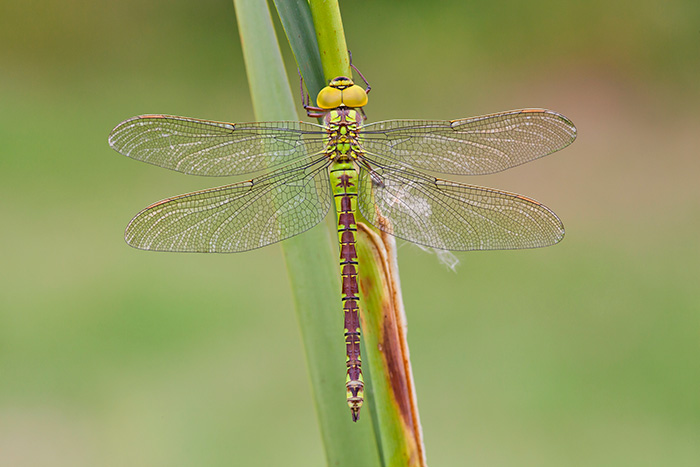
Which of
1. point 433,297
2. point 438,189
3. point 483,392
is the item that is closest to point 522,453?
point 483,392

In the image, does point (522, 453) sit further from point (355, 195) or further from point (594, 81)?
point (594, 81)

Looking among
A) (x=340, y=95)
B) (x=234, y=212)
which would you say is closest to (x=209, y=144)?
(x=234, y=212)

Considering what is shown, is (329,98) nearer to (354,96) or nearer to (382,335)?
(354,96)

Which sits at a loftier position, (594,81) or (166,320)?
(594,81)

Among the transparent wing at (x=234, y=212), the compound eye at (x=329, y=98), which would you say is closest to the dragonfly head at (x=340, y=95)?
the compound eye at (x=329, y=98)

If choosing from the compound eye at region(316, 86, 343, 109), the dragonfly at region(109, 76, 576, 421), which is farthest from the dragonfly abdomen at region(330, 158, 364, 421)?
the compound eye at region(316, 86, 343, 109)

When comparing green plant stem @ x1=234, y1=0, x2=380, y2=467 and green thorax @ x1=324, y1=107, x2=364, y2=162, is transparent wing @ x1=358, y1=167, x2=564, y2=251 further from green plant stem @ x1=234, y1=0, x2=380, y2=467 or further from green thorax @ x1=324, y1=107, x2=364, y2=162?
green plant stem @ x1=234, y1=0, x2=380, y2=467

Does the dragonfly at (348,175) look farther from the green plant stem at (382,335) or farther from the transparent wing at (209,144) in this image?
the green plant stem at (382,335)
